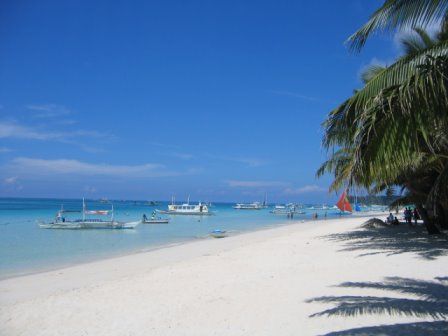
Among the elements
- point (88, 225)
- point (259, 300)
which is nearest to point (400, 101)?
point (259, 300)

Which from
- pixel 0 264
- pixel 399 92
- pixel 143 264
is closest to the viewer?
pixel 399 92

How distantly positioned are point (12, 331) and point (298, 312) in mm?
4330

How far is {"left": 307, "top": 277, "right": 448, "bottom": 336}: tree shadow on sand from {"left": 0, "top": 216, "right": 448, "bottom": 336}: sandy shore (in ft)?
0.04

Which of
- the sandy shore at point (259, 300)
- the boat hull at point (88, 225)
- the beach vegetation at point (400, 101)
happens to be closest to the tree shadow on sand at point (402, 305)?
the sandy shore at point (259, 300)

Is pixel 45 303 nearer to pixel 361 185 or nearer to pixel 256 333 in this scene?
pixel 256 333

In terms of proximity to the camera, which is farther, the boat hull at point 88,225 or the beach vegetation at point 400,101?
the boat hull at point 88,225

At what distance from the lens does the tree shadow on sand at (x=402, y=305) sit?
14.6 ft

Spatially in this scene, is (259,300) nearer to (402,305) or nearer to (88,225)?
(402,305)

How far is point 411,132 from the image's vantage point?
13.2 ft

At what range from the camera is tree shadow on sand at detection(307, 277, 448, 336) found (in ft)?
14.6

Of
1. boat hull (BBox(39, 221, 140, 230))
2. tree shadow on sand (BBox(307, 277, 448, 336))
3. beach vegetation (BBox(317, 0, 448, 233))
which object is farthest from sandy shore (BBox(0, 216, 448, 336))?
boat hull (BBox(39, 221, 140, 230))

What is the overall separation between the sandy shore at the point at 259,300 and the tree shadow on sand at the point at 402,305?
13 mm

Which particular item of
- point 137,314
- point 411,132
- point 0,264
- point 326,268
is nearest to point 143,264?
point 0,264

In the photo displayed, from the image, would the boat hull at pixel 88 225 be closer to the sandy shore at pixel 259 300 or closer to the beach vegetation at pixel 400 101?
the sandy shore at pixel 259 300
